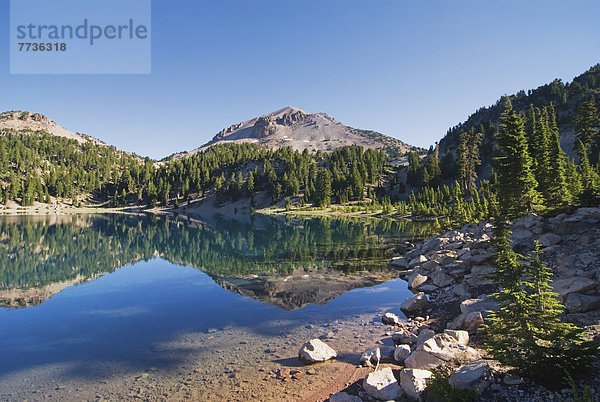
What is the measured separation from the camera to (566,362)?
8.18 m

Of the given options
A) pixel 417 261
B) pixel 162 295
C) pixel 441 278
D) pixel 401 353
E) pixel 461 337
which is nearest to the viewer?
pixel 461 337

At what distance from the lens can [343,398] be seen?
33.1 ft

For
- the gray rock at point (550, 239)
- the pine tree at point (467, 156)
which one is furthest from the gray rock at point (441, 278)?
the pine tree at point (467, 156)

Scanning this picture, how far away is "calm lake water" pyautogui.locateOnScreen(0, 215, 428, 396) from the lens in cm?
1630

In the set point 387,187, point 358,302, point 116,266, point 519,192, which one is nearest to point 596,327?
point 358,302

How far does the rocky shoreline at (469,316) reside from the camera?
899 cm

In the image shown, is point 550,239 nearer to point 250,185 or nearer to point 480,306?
point 480,306

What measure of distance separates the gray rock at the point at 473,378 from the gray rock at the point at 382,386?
5.75ft

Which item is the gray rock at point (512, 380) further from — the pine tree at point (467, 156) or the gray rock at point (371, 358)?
the pine tree at point (467, 156)

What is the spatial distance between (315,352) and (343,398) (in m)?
3.44

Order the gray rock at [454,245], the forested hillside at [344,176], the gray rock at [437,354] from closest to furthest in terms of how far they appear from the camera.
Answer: the gray rock at [437,354]
the gray rock at [454,245]
the forested hillside at [344,176]

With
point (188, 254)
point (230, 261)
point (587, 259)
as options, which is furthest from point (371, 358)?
point (188, 254)

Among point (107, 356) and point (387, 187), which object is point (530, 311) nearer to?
point (107, 356)

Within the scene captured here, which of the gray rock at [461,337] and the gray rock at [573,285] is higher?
the gray rock at [573,285]
